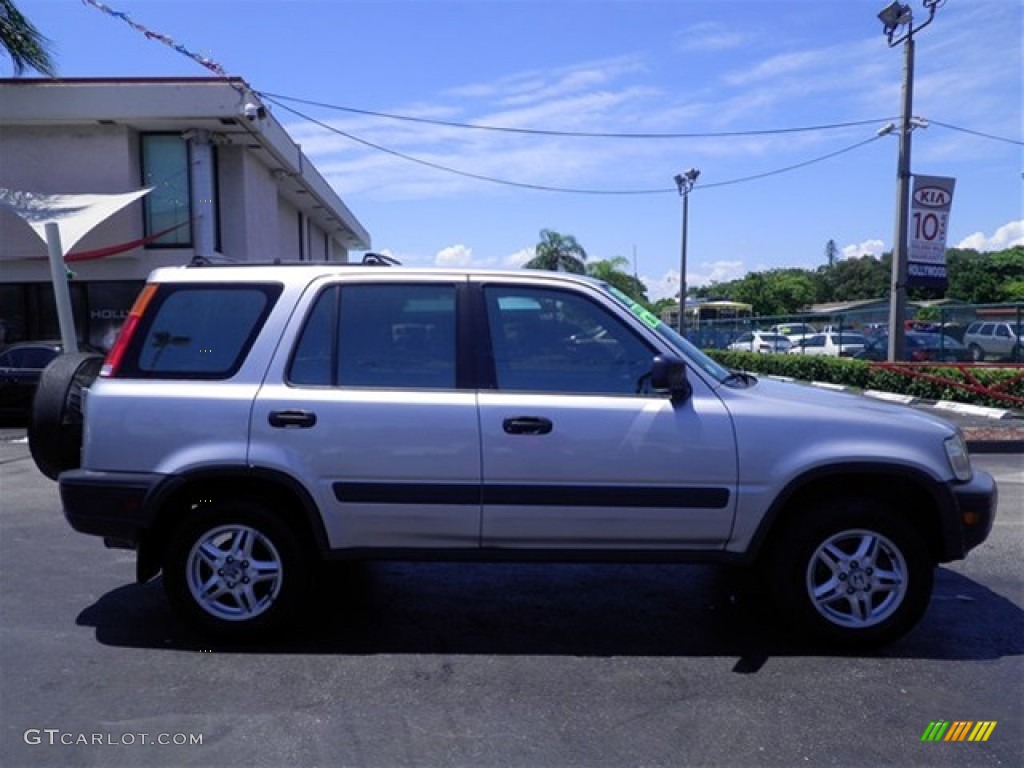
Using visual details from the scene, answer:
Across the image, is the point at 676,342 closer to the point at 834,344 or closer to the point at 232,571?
the point at 232,571

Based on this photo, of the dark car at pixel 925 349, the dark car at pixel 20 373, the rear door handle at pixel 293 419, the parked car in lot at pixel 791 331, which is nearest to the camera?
the rear door handle at pixel 293 419

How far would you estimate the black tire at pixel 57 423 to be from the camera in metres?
4.57

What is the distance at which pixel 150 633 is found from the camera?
4484 millimetres

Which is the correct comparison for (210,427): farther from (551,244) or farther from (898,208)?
(551,244)

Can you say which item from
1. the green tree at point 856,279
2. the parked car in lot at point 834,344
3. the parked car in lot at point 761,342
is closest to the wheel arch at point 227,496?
the parked car in lot at point 834,344

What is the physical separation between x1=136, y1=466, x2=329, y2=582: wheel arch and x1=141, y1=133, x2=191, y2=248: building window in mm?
14738

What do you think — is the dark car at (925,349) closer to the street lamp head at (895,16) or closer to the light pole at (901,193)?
the light pole at (901,193)

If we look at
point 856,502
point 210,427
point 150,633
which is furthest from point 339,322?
point 856,502

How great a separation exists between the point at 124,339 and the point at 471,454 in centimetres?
189

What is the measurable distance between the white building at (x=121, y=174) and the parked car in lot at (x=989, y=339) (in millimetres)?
19246

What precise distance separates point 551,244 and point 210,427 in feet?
163
